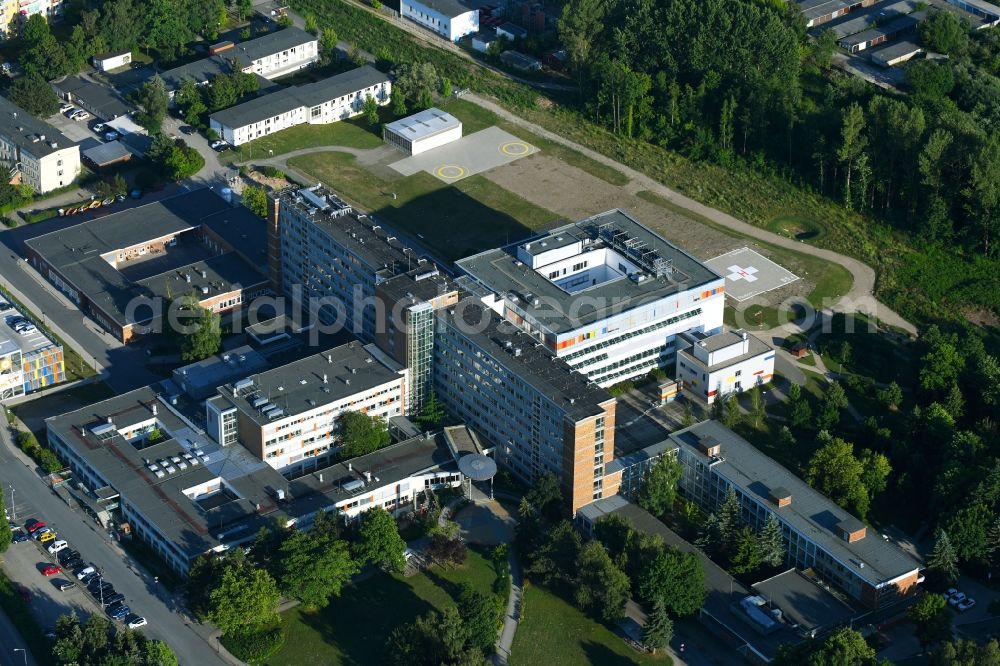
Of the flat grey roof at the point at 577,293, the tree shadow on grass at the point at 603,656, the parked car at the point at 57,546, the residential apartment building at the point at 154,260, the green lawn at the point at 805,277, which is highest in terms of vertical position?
the flat grey roof at the point at 577,293

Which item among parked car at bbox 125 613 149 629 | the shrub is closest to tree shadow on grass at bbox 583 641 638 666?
the shrub

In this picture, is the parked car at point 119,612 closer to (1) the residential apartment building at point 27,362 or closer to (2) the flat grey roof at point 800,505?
(1) the residential apartment building at point 27,362

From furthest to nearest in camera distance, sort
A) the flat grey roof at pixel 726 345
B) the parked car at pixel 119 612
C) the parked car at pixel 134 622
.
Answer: the flat grey roof at pixel 726 345 < the parked car at pixel 119 612 < the parked car at pixel 134 622

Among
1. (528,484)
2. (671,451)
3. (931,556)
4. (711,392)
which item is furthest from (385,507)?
(931,556)

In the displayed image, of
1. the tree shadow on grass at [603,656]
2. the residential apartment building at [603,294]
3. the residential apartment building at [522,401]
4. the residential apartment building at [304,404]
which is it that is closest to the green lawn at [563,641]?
the tree shadow on grass at [603,656]

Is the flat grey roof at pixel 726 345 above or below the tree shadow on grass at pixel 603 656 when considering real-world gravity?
above

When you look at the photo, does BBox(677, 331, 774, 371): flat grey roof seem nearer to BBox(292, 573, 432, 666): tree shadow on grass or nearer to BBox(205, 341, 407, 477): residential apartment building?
BBox(205, 341, 407, 477): residential apartment building

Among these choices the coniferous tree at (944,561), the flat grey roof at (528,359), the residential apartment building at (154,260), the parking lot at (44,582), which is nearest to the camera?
the parking lot at (44,582)
